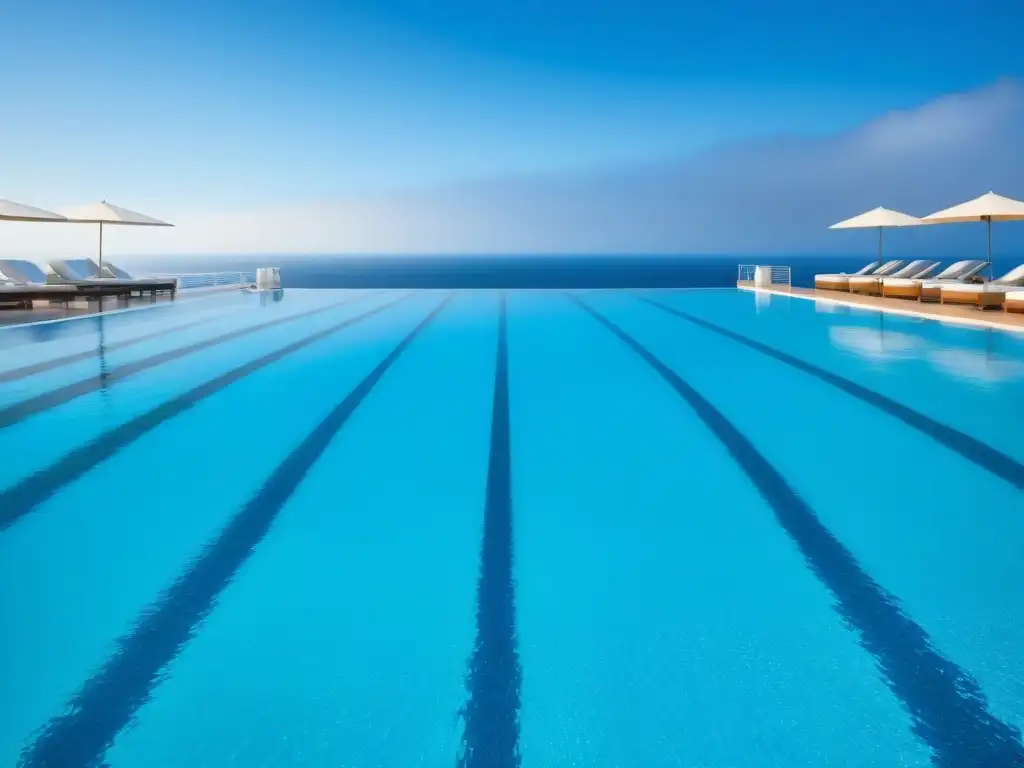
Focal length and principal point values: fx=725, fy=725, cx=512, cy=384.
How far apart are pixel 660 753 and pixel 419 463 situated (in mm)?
2943

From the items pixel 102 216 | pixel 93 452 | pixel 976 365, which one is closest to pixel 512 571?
pixel 93 452

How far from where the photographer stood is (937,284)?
43.3 feet

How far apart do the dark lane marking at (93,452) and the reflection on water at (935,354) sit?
714 cm

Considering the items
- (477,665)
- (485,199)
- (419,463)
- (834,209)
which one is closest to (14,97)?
(419,463)

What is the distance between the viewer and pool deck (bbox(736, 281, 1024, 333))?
10.4 metres

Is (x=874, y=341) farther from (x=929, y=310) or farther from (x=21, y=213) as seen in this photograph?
(x=21, y=213)

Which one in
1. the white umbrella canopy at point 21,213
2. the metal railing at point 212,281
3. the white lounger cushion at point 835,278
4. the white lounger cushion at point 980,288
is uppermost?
the white umbrella canopy at point 21,213

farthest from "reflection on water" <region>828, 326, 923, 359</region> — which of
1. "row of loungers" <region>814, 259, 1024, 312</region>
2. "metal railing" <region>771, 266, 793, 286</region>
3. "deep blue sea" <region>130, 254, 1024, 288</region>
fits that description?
"deep blue sea" <region>130, 254, 1024, 288</region>

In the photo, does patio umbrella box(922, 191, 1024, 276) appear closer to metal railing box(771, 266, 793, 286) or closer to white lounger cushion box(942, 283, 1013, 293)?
white lounger cushion box(942, 283, 1013, 293)

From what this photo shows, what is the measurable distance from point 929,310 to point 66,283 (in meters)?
15.2

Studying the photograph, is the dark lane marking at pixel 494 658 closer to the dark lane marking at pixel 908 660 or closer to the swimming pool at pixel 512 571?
the swimming pool at pixel 512 571

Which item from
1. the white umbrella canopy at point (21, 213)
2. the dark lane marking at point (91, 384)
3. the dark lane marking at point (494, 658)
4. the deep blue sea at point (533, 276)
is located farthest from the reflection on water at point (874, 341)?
the deep blue sea at point (533, 276)

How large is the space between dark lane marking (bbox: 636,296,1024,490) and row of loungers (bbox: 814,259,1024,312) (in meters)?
5.36

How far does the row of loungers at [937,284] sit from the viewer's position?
1175 centimetres
